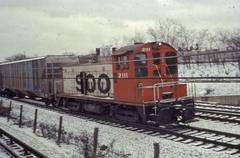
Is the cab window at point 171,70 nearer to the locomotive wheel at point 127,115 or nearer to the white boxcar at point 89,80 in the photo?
the locomotive wheel at point 127,115

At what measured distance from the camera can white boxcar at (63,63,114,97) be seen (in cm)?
1795

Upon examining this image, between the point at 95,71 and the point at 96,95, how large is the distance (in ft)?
3.88

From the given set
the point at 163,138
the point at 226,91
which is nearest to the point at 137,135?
the point at 163,138

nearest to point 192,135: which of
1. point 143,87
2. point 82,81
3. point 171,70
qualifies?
point 143,87

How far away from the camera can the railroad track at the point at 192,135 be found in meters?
11.8

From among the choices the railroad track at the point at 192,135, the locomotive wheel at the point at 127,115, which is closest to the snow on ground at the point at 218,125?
the railroad track at the point at 192,135

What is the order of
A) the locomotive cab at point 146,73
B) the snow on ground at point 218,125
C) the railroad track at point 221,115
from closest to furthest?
the snow on ground at point 218,125
the locomotive cab at point 146,73
the railroad track at point 221,115

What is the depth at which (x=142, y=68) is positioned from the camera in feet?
52.5

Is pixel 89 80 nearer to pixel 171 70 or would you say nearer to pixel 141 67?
pixel 141 67

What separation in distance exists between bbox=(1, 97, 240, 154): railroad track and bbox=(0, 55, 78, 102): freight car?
8.52 metres

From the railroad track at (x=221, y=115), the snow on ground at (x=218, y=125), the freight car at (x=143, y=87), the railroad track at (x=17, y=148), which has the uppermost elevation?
the freight car at (x=143, y=87)

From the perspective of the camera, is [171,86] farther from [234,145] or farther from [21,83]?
[21,83]

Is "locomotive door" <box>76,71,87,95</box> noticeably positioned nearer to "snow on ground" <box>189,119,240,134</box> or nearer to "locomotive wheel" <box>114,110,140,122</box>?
"locomotive wheel" <box>114,110,140,122</box>

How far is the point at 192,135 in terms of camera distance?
13.6 m
